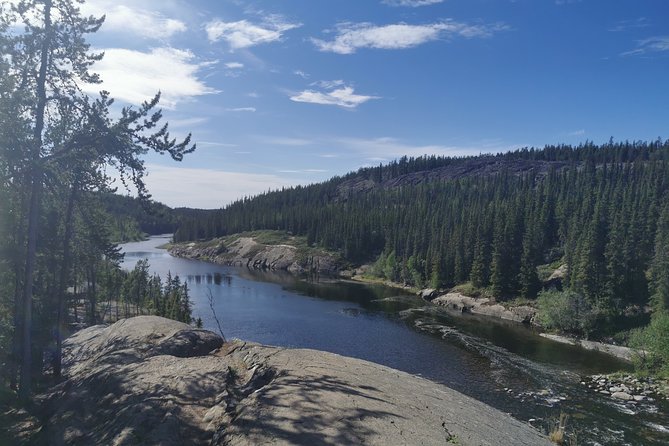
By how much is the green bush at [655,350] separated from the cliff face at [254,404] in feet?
136

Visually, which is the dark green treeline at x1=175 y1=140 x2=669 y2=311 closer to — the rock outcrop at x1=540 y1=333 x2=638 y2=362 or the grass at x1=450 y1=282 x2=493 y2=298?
the grass at x1=450 y1=282 x2=493 y2=298

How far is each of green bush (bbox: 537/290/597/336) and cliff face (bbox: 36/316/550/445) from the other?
64.7 m

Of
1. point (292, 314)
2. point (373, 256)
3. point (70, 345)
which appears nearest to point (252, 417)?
point (70, 345)

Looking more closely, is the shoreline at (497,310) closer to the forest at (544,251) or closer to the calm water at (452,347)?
the calm water at (452,347)

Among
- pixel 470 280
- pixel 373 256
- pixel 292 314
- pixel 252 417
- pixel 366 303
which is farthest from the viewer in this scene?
pixel 373 256

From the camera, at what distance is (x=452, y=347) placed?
6197cm

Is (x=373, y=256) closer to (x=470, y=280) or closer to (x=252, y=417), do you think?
(x=470, y=280)

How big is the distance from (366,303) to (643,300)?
5308cm

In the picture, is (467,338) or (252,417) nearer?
(252,417)

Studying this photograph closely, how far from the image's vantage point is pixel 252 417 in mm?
12930

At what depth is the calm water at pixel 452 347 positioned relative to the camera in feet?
124

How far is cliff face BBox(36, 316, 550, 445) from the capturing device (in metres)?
12.6

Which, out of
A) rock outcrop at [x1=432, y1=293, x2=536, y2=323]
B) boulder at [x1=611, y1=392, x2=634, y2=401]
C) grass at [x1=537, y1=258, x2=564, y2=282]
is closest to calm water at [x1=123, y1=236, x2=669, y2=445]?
boulder at [x1=611, y1=392, x2=634, y2=401]

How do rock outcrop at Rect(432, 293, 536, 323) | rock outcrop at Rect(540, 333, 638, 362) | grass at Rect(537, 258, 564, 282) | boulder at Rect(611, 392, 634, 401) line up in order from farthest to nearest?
1. grass at Rect(537, 258, 564, 282)
2. rock outcrop at Rect(432, 293, 536, 323)
3. rock outcrop at Rect(540, 333, 638, 362)
4. boulder at Rect(611, 392, 634, 401)
